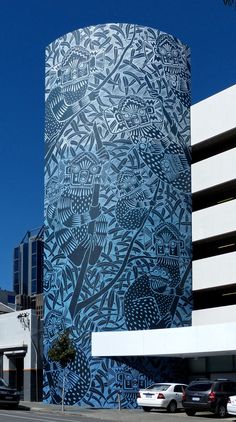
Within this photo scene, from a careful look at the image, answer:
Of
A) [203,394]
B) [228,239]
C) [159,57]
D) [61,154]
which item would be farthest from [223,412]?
[159,57]

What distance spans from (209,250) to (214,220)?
3414mm

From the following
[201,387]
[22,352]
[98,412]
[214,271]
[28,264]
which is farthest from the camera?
[28,264]

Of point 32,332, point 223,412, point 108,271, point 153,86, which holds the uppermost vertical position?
point 153,86

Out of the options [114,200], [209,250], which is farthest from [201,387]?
[209,250]

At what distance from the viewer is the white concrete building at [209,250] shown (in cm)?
3950

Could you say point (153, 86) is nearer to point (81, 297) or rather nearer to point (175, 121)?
point (175, 121)

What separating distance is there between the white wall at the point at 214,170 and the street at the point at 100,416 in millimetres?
14614

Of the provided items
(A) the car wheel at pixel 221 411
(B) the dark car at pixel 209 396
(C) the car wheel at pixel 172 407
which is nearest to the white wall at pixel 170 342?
(C) the car wheel at pixel 172 407

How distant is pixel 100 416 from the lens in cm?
3459

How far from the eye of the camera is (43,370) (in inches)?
1740

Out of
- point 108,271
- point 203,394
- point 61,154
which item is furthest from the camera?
point 61,154

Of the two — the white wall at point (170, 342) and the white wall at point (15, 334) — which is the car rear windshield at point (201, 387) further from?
the white wall at point (15, 334)

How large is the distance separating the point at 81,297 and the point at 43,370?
519 cm

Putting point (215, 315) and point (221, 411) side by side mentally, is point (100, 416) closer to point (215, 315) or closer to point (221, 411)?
point (221, 411)
